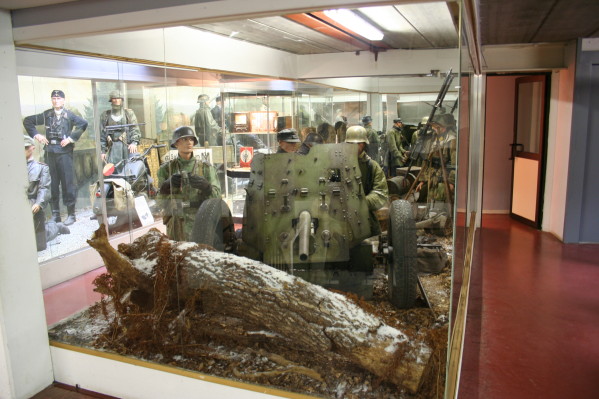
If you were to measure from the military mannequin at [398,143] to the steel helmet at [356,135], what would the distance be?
114mm

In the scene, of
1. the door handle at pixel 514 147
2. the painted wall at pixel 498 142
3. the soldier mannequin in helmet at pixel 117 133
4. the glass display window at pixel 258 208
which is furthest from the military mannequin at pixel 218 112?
the painted wall at pixel 498 142

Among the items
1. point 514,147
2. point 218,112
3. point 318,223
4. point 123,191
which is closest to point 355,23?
point 218,112

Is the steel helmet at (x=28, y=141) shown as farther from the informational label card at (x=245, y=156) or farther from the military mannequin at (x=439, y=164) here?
the military mannequin at (x=439, y=164)

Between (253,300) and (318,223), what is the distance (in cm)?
54

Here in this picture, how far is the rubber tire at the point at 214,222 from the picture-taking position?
270 centimetres

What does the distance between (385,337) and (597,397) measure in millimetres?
1726

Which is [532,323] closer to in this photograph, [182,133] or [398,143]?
[398,143]

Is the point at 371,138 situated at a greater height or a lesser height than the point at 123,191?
greater

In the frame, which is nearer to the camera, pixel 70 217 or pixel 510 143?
pixel 70 217

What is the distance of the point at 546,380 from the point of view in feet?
10.7

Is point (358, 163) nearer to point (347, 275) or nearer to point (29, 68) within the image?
point (347, 275)

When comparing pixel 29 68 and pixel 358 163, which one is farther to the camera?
pixel 29 68

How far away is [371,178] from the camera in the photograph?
8.34 feet

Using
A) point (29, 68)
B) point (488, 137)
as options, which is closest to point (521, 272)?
point (488, 137)
